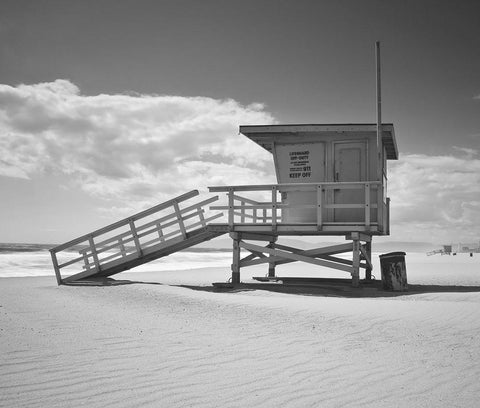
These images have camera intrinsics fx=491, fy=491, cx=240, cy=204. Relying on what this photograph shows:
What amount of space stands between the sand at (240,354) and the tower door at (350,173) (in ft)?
18.3

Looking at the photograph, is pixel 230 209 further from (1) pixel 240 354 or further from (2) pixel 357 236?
(1) pixel 240 354

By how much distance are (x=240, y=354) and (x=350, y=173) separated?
404 inches

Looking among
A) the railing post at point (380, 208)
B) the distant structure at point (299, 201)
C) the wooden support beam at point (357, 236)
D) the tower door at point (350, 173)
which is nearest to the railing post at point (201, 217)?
the distant structure at point (299, 201)

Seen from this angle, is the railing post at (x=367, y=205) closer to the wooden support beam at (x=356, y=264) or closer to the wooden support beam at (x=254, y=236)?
the wooden support beam at (x=356, y=264)

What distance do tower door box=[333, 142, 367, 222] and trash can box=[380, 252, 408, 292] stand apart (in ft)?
5.96

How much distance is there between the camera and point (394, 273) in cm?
1390

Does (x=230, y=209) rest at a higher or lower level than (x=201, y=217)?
higher

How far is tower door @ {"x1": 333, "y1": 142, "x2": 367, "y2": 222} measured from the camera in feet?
49.8

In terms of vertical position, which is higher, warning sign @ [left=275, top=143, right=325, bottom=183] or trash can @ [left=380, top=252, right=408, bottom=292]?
warning sign @ [left=275, top=143, right=325, bottom=183]

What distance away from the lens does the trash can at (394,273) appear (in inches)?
546

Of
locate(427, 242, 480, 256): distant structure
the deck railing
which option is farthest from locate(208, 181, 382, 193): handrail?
locate(427, 242, 480, 256): distant structure

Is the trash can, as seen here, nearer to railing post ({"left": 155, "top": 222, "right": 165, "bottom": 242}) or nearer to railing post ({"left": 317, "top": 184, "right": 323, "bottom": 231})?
railing post ({"left": 317, "top": 184, "right": 323, "bottom": 231})

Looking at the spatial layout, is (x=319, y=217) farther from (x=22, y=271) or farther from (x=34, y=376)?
(x=22, y=271)

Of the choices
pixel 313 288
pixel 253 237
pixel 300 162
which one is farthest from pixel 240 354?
pixel 300 162
